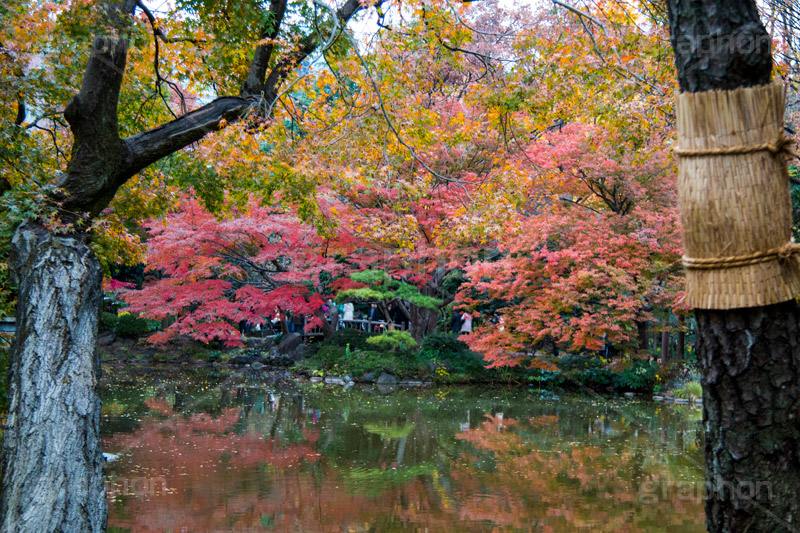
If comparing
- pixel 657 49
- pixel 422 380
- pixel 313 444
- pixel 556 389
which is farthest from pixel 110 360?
pixel 657 49

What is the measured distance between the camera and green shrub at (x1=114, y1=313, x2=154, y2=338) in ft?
49.3

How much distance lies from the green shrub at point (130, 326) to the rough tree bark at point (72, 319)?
12304mm

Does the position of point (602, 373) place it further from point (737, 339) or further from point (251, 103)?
point (737, 339)

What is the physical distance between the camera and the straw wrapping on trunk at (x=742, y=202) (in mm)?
1227

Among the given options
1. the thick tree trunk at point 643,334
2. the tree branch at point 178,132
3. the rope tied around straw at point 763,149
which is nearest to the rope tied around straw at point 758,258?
the rope tied around straw at point 763,149

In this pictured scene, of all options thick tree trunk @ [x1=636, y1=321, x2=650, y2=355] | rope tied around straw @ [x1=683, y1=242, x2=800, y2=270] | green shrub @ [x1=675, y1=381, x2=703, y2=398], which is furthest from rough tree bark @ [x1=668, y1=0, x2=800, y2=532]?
thick tree trunk @ [x1=636, y1=321, x2=650, y2=355]

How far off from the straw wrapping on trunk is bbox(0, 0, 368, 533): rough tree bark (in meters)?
3.32

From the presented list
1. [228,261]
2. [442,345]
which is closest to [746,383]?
[442,345]

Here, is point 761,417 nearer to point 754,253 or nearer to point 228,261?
point 754,253

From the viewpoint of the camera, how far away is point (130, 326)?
49.4ft

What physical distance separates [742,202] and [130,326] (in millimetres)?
16032

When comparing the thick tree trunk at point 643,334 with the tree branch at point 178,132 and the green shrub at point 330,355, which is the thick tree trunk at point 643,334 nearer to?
the green shrub at point 330,355

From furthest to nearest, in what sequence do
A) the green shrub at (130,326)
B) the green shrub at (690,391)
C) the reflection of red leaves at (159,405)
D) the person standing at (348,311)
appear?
the person standing at (348,311) < the green shrub at (130,326) < the green shrub at (690,391) < the reflection of red leaves at (159,405)

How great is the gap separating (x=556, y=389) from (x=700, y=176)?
1125cm
